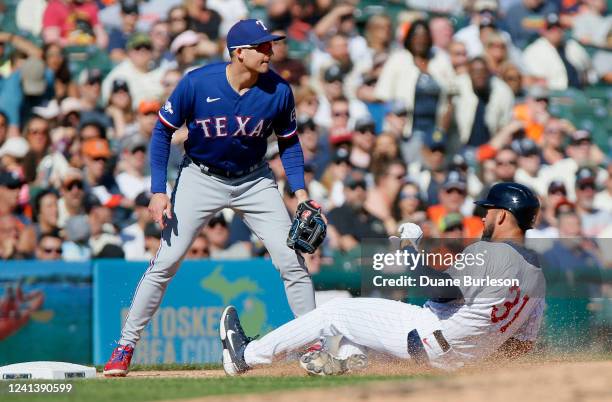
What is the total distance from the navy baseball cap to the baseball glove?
1028mm

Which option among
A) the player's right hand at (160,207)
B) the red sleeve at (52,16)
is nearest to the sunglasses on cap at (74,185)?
the red sleeve at (52,16)

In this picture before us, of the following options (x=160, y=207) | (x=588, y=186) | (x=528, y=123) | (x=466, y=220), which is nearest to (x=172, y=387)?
(x=160, y=207)

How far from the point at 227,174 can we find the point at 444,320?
1.58 m

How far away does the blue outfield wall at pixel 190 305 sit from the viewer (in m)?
8.88

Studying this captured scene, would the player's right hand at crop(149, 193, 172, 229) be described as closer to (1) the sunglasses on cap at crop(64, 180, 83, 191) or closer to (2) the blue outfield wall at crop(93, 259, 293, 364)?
(2) the blue outfield wall at crop(93, 259, 293, 364)

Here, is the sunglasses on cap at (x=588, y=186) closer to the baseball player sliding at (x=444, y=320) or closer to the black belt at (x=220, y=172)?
the baseball player sliding at (x=444, y=320)

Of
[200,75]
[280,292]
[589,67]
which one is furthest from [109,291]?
[589,67]

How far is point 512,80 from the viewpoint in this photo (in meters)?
12.2

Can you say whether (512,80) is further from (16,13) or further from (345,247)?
(16,13)

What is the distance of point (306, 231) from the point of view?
6.66 metres

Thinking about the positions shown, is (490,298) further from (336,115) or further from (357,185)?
(336,115)

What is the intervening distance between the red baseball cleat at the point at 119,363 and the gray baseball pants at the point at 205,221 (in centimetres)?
5

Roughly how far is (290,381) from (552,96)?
23.7ft

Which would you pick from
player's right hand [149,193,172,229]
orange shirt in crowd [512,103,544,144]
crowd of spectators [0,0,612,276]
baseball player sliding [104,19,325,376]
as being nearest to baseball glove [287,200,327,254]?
baseball player sliding [104,19,325,376]
